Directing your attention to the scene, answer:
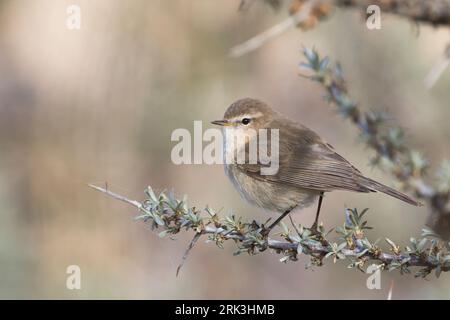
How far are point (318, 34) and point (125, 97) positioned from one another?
2225 millimetres

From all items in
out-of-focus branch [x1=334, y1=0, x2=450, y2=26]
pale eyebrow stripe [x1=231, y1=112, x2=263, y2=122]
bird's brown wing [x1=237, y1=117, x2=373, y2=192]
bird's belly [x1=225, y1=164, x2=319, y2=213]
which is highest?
out-of-focus branch [x1=334, y1=0, x2=450, y2=26]

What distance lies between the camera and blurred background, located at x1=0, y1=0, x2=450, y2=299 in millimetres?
5789

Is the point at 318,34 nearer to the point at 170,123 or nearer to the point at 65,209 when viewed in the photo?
the point at 170,123

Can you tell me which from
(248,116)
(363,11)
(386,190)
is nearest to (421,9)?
(363,11)

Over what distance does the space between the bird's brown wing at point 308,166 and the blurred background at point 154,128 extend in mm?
821

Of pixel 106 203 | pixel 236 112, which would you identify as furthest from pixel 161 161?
pixel 236 112

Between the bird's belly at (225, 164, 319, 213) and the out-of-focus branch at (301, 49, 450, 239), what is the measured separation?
6.10 feet

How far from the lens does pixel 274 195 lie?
15.8ft

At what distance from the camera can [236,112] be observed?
5.46 m

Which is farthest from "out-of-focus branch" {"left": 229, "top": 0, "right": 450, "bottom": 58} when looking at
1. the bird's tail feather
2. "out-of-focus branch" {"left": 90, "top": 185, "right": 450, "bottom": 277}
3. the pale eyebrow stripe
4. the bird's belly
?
the pale eyebrow stripe

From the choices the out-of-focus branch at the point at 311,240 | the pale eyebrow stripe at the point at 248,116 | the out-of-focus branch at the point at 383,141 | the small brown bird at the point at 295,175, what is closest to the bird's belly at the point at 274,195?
the small brown bird at the point at 295,175

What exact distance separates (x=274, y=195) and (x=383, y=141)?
202cm

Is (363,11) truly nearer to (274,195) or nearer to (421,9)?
(421,9)

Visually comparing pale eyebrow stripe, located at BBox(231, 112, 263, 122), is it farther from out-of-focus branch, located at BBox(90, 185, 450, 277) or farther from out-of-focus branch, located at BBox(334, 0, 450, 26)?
out-of-focus branch, located at BBox(334, 0, 450, 26)
